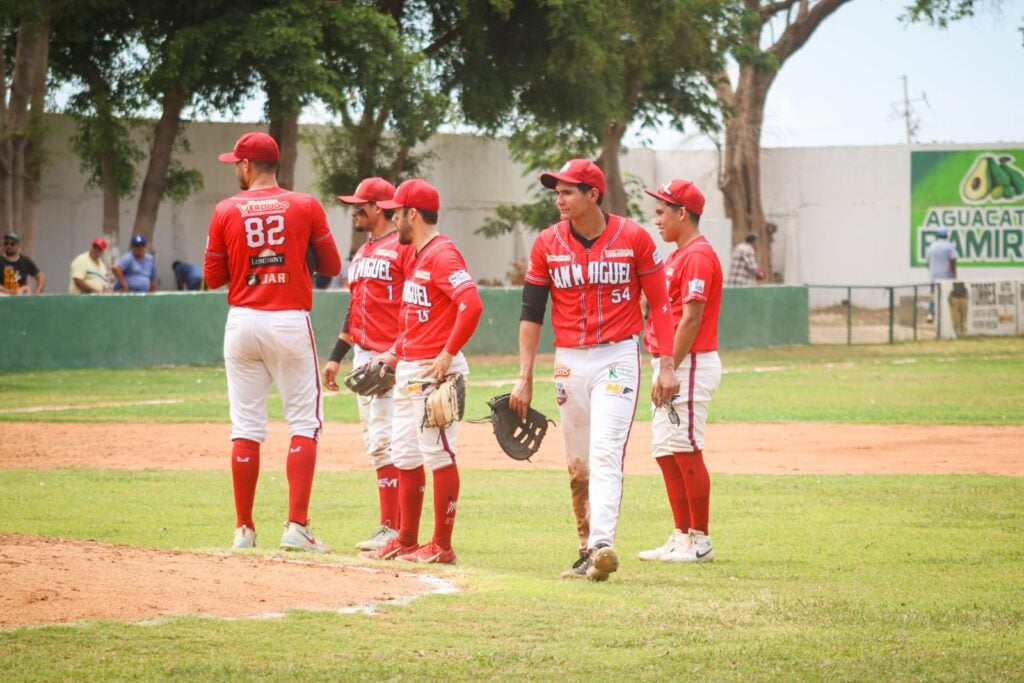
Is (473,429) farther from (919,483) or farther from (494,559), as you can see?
(494,559)

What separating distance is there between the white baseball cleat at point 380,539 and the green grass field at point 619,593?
235 mm

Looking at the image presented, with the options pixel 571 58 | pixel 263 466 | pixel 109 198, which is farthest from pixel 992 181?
pixel 263 466

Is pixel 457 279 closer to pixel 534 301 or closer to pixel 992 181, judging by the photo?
pixel 534 301

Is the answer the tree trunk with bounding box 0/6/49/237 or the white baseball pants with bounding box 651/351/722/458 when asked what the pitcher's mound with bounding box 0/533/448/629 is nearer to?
the white baseball pants with bounding box 651/351/722/458

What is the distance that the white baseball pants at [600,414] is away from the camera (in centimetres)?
771

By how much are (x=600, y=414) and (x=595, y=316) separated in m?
0.52

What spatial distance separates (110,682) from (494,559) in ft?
12.2

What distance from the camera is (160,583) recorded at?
6797 millimetres

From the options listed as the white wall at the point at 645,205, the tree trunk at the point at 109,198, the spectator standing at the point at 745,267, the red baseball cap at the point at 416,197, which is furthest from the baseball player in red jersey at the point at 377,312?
the white wall at the point at 645,205

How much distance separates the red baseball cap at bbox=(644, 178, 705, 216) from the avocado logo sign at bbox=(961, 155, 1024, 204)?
35132 millimetres

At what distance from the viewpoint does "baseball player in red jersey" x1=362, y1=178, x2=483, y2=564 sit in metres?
8.38

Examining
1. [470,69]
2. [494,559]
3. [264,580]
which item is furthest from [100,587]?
[470,69]

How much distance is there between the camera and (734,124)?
43.4 m

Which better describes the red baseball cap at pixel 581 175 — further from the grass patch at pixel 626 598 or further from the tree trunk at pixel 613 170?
the tree trunk at pixel 613 170
